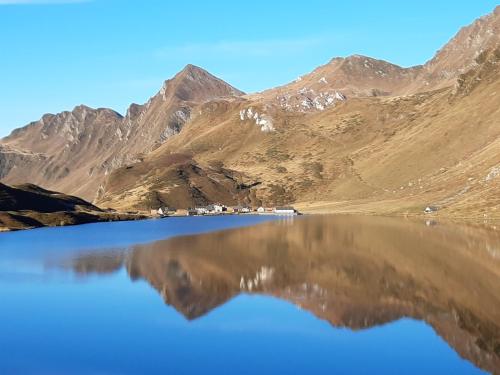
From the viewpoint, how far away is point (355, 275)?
99188 millimetres

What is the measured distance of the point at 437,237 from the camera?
14712 cm

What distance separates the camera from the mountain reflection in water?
70062mm

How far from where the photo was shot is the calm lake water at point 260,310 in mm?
54938

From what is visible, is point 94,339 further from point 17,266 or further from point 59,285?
point 17,266

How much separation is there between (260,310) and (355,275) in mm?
26875

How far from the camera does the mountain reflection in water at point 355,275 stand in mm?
70062

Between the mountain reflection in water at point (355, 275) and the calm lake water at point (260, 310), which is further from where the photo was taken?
the mountain reflection in water at point (355, 275)

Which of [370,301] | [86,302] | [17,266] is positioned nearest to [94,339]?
[86,302]

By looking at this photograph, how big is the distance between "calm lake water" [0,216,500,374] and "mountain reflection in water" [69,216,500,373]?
27cm

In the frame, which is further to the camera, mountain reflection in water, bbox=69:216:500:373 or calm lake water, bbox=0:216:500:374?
mountain reflection in water, bbox=69:216:500:373

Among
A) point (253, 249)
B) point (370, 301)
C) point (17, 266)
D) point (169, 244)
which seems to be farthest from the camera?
point (169, 244)

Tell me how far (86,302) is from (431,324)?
47.5 metres

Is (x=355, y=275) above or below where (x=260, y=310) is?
above

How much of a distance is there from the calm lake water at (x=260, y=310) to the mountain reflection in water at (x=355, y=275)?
0.27m
